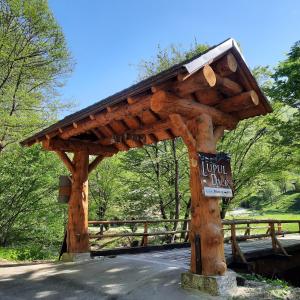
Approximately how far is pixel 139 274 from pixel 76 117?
11.4ft

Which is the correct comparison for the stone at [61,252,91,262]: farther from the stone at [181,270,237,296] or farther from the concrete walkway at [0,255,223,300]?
the stone at [181,270,237,296]

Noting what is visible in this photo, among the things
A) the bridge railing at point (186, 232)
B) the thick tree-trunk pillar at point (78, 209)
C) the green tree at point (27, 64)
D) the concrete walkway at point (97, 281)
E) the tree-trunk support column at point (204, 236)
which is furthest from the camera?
the green tree at point (27, 64)

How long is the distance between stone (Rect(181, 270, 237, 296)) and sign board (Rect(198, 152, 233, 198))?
129cm

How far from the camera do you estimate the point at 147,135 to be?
303 inches

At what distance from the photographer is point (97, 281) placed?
609 centimetres

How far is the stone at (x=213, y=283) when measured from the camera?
5020 millimetres

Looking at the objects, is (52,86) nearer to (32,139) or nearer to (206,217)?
(32,139)

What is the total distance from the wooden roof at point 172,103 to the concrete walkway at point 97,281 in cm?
282

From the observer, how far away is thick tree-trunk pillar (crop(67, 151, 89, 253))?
323 inches

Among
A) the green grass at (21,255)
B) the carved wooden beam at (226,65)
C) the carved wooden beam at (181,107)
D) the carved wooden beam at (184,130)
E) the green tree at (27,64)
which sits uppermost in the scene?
the green tree at (27,64)

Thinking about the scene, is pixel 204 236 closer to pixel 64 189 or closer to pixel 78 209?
pixel 78 209

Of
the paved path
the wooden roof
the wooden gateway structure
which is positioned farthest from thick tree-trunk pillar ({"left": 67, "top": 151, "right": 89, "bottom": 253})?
the paved path

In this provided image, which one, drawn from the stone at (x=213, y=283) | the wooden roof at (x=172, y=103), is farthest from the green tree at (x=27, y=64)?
the stone at (x=213, y=283)

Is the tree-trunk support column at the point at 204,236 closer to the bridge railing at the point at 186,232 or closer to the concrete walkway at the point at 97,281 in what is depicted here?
the concrete walkway at the point at 97,281
